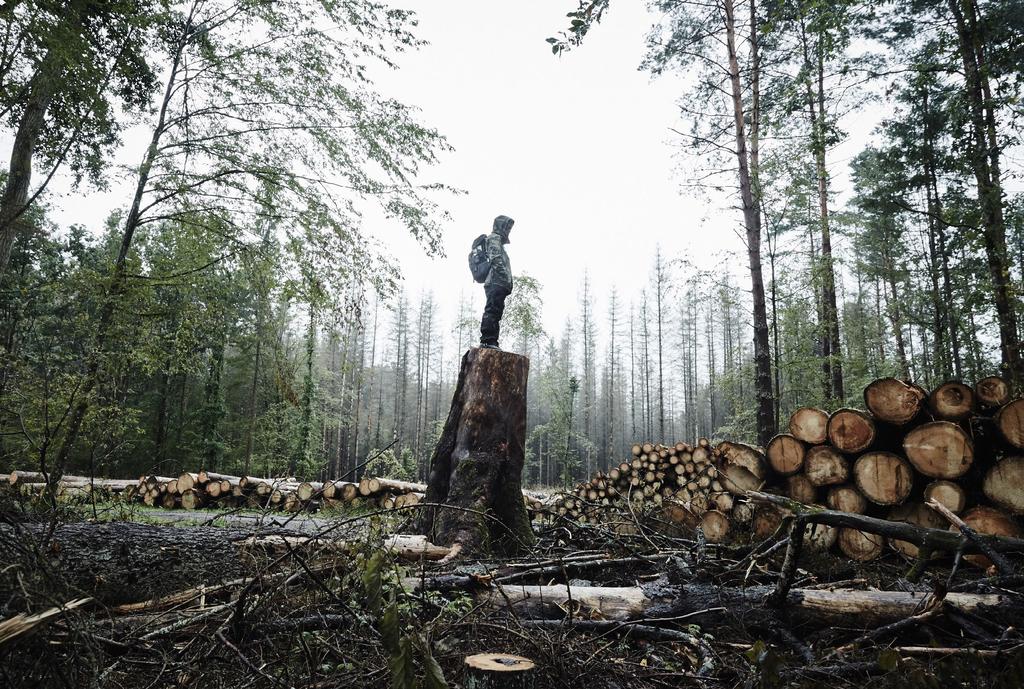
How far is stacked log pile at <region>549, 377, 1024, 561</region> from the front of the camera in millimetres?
3986

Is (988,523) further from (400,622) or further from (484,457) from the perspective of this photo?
(400,622)

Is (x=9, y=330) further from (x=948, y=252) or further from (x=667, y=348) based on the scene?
(x=667, y=348)

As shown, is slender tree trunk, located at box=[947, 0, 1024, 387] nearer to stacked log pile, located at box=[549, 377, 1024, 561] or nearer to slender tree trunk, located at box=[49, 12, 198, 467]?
stacked log pile, located at box=[549, 377, 1024, 561]

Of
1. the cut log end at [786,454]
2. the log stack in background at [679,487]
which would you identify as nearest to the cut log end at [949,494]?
the cut log end at [786,454]

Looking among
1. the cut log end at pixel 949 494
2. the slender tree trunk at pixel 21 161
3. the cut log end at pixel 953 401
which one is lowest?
the cut log end at pixel 949 494

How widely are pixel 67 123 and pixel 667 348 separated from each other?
38.0m

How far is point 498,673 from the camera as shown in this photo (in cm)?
164

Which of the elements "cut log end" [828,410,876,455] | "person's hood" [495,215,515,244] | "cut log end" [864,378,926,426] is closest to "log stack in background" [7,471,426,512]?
"person's hood" [495,215,515,244]

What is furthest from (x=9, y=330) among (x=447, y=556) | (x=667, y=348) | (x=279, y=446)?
(x=667, y=348)

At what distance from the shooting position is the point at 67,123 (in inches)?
234

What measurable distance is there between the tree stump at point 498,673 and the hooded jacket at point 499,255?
486 centimetres

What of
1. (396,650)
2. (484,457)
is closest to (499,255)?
(484,457)

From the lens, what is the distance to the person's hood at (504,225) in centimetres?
649

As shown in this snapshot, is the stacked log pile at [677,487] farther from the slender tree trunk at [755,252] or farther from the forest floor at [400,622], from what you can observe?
the forest floor at [400,622]
